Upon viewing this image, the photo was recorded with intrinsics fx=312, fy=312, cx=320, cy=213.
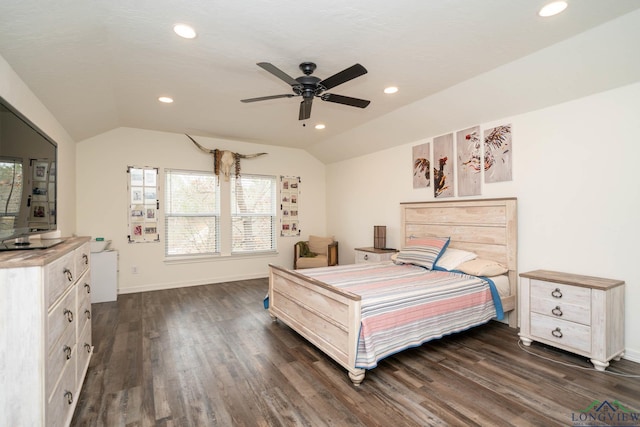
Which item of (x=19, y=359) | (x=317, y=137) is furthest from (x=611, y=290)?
(x=317, y=137)

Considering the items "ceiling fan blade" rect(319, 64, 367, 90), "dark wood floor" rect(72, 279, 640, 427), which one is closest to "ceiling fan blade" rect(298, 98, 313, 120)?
"ceiling fan blade" rect(319, 64, 367, 90)

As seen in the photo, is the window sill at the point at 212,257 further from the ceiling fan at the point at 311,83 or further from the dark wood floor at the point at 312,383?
the ceiling fan at the point at 311,83

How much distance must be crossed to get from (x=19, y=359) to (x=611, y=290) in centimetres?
387

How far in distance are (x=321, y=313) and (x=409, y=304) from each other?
765 millimetres

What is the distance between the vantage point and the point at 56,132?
11.7ft

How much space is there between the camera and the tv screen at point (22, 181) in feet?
5.62

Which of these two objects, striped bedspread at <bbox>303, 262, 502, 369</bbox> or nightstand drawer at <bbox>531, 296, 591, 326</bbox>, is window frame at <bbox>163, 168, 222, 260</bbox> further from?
nightstand drawer at <bbox>531, 296, 591, 326</bbox>

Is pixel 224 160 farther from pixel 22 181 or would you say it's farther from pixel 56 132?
pixel 22 181

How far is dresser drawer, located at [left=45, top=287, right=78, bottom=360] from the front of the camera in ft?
5.06

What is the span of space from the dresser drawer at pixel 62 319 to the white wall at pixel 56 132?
1500 mm

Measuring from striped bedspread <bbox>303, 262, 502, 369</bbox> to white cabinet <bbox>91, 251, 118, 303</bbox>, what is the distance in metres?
3.08

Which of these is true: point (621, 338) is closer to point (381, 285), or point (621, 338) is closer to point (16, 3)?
point (381, 285)

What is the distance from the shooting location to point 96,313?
4008 mm

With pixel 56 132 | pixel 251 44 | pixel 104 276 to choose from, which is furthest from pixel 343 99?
pixel 104 276
